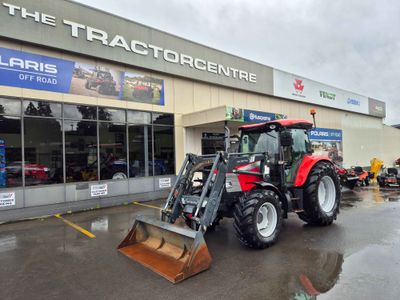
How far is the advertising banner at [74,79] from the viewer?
8664 millimetres

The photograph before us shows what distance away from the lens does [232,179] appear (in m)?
5.40

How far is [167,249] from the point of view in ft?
15.4

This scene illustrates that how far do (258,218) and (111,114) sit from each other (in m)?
7.51

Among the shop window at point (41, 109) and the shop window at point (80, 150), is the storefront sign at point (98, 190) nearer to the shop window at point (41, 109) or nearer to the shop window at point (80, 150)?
the shop window at point (80, 150)

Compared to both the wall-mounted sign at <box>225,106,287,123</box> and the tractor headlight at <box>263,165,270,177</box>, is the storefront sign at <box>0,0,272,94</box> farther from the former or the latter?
the tractor headlight at <box>263,165,270,177</box>

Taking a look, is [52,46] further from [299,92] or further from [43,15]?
[299,92]

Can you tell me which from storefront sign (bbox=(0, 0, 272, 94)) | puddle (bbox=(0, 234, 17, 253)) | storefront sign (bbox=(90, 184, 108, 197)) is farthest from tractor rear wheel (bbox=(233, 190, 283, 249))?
storefront sign (bbox=(0, 0, 272, 94))

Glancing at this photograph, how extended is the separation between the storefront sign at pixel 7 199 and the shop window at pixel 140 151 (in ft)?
13.2

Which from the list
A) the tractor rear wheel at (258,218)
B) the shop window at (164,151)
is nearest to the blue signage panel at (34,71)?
the shop window at (164,151)

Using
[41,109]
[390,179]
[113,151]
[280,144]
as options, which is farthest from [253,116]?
[41,109]

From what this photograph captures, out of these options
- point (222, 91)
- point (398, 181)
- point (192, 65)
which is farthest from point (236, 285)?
point (398, 181)

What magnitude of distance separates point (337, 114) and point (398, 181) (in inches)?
411

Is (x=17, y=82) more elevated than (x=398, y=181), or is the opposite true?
(x=17, y=82)

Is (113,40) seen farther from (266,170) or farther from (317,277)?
(317,277)
